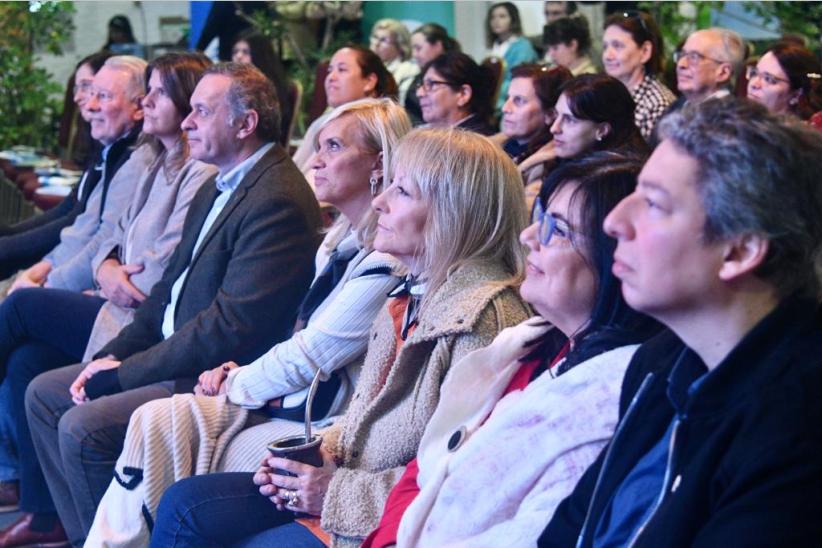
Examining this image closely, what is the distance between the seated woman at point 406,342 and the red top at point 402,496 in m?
0.09

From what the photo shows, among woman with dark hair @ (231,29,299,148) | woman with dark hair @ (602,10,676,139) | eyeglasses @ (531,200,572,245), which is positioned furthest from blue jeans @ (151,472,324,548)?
woman with dark hair @ (231,29,299,148)

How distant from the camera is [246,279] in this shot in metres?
3.04

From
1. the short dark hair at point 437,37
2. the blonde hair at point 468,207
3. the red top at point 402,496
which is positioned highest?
the blonde hair at point 468,207

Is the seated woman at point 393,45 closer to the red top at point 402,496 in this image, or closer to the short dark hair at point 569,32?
the short dark hair at point 569,32

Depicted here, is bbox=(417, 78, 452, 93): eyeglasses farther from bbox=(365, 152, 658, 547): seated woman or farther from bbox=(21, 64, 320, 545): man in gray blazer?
bbox=(365, 152, 658, 547): seated woman

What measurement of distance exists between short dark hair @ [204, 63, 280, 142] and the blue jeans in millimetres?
1225

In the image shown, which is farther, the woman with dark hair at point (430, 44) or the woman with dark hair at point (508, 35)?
the woman with dark hair at point (508, 35)

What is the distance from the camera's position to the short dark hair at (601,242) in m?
1.81

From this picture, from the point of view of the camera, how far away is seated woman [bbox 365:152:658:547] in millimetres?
1736

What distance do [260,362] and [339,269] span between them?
0.28 metres

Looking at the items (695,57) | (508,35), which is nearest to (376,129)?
(695,57)

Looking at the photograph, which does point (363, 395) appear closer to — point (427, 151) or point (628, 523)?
point (427, 151)

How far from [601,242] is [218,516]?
983 mm

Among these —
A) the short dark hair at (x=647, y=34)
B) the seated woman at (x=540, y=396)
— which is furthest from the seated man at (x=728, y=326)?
the short dark hair at (x=647, y=34)
